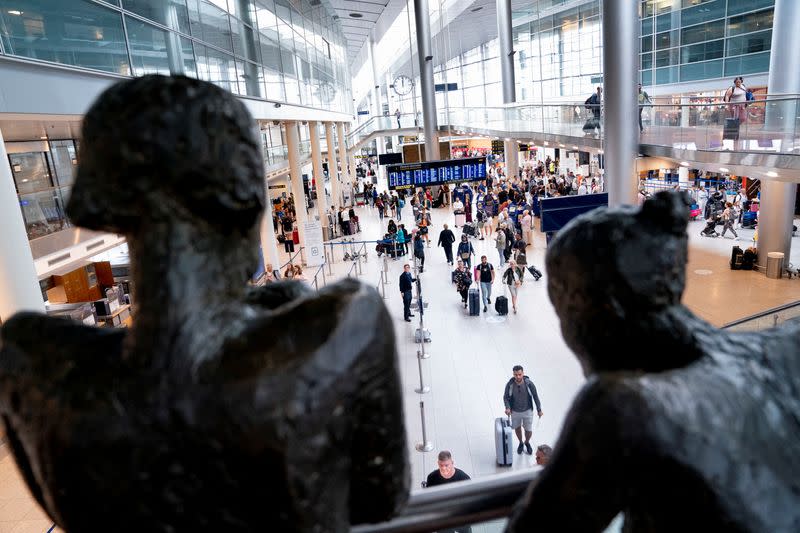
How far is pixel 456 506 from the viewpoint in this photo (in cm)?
127

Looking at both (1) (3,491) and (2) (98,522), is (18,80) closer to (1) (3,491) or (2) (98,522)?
(1) (3,491)

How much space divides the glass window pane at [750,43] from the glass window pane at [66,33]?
27.6 metres

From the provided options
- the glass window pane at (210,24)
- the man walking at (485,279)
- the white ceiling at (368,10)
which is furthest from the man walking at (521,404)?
the white ceiling at (368,10)

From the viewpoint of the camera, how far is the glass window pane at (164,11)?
11.2 metres

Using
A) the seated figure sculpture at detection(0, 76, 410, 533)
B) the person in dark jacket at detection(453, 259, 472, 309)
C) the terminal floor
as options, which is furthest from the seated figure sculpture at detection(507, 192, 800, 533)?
the person in dark jacket at detection(453, 259, 472, 309)

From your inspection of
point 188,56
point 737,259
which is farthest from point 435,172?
point 737,259

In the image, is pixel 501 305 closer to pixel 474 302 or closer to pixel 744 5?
pixel 474 302

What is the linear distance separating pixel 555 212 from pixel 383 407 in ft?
41.1

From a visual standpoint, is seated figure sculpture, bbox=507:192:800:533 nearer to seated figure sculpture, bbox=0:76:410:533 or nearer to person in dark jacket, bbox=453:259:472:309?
seated figure sculpture, bbox=0:76:410:533

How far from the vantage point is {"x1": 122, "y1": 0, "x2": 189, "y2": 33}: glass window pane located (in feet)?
36.6

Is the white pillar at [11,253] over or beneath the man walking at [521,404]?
over

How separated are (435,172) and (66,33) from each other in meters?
14.2

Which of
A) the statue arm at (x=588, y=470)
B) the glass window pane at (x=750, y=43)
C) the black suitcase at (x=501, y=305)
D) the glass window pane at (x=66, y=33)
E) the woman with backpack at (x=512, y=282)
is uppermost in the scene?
the glass window pane at (x=750, y=43)

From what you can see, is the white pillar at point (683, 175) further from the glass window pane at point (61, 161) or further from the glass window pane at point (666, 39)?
the glass window pane at point (61, 161)
